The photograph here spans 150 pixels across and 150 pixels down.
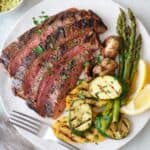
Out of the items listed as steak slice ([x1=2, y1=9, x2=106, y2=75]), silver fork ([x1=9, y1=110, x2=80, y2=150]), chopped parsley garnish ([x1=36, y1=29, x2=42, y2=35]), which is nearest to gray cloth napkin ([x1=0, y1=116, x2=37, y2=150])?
silver fork ([x1=9, y1=110, x2=80, y2=150])

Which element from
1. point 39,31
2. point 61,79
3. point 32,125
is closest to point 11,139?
point 32,125

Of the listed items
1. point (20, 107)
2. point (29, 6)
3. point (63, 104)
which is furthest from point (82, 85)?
point (29, 6)

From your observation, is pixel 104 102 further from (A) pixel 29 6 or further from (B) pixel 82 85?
(A) pixel 29 6

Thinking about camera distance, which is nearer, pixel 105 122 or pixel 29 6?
pixel 105 122

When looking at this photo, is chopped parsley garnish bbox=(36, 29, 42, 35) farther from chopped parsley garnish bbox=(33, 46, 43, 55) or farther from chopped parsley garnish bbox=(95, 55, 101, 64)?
chopped parsley garnish bbox=(95, 55, 101, 64)

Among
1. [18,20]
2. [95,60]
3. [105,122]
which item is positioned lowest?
[105,122]

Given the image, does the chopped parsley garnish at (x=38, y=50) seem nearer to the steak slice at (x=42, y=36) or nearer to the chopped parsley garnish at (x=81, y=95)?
the steak slice at (x=42, y=36)

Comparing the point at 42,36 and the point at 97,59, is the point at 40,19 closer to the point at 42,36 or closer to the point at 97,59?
the point at 42,36
